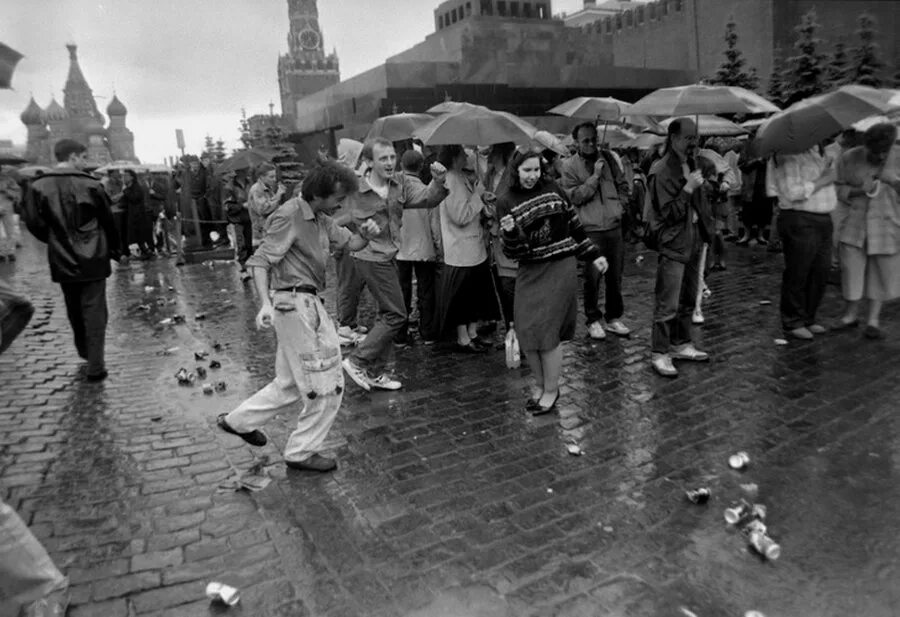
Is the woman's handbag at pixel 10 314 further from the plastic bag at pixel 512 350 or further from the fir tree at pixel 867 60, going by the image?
the fir tree at pixel 867 60

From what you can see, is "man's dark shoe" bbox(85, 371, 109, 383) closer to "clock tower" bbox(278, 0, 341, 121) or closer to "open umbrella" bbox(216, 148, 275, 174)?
"open umbrella" bbox(216, 148, 275, 174)

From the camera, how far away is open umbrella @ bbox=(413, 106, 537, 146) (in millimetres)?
5270

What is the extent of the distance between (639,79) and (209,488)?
23.8 m

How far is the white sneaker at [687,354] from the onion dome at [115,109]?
313ft

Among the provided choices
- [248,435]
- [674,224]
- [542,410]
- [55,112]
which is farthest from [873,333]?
[55,112]

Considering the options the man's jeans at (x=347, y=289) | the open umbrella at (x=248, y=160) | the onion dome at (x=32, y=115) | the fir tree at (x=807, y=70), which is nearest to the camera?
the man's jeans at (x=347, y=289)

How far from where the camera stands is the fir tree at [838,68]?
1611 centimetres

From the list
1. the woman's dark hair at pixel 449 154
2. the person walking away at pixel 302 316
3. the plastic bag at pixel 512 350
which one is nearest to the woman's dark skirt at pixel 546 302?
the plastic bag at pixel 512 350

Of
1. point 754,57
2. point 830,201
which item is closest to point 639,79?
point 754,57

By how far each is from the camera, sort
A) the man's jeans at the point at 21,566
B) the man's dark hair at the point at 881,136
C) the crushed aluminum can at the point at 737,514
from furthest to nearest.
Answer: the man's dark hair at the point at 881,136 < the crushed aluminum can at the point at 737,514 < the man's jeans at the point at 21,566

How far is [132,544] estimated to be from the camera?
3.40 m

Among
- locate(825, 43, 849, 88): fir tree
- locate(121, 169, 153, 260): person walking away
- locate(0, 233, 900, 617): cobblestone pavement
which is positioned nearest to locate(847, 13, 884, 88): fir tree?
locate(825, 43, 849, 88): fir tree

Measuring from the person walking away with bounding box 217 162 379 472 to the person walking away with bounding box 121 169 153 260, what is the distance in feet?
42.7

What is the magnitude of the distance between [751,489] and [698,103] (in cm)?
342
